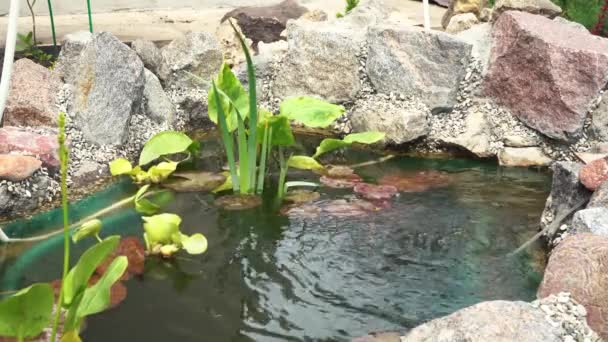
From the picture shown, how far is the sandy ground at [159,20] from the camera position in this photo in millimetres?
6824

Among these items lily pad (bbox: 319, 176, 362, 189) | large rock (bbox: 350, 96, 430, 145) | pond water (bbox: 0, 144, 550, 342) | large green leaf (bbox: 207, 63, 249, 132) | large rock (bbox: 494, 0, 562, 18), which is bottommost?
pond water (bbox: 0, 144, 550, 342)

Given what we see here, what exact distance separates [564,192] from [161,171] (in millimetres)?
1946

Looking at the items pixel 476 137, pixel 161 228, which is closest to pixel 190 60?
pixel 476 137

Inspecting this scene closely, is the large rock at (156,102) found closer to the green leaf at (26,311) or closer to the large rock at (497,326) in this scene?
the green leaf at (26,311)

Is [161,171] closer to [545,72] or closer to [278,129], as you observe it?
[278,129]

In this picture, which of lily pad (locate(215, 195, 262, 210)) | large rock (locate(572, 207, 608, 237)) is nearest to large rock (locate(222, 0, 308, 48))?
lily pad (locate(215, 195, 262, 210))

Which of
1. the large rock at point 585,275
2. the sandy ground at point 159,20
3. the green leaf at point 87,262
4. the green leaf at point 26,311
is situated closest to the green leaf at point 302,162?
the large rock at point 585,275

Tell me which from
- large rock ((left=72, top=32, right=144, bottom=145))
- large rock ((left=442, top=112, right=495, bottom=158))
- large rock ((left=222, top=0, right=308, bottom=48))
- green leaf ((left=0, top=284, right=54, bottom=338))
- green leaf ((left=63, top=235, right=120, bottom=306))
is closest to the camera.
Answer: green leaf ((left=0, top=284, right=54, bottom=338))

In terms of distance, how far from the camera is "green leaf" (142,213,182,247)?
319cm

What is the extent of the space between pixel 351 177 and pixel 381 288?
1274 mm

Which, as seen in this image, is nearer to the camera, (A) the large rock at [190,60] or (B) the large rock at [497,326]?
(B) the large rock at [497,326]

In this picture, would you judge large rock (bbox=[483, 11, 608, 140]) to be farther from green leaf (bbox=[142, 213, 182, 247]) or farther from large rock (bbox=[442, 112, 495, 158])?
green leaf (bbox=[142, 213, 182, 247])

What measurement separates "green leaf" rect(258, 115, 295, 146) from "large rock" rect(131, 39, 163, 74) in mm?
1335

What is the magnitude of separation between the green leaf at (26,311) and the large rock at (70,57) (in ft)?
8.47
